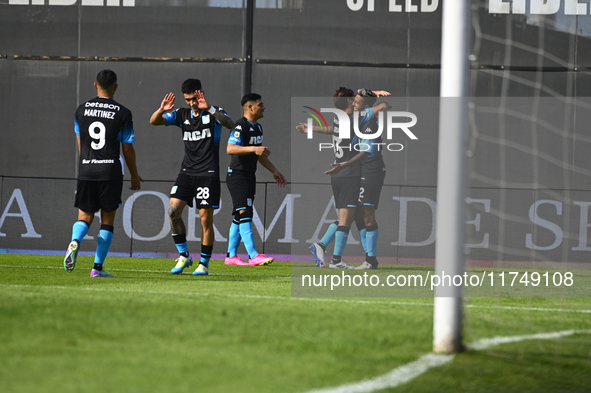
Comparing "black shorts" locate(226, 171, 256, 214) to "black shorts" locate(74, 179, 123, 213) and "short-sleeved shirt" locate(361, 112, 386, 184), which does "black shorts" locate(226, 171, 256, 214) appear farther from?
"black shorts" locate(74, 179, 123, 213)

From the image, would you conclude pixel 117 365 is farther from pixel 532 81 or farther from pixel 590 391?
pixel 532 81

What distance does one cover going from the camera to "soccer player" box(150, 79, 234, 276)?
7.33m

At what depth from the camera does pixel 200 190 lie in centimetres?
736

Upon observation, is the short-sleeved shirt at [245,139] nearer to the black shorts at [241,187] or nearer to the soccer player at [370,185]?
the black shorts at [241,187]

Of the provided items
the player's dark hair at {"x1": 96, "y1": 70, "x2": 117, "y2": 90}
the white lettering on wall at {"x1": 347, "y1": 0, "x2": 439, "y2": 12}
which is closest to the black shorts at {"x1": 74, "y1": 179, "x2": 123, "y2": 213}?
the player's dark hair at {"x1": 96, "y1": 70, "x2": 117, "y2": 90}

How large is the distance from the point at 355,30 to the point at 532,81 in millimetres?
4271

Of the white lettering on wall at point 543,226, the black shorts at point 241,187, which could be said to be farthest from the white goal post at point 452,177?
the white lettering on wall at point 543,226

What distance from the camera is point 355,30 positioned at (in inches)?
609

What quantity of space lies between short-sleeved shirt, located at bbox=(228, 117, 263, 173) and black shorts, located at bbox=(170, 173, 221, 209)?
917 millimetres

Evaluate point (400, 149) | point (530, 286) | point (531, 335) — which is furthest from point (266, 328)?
point (400, 149)

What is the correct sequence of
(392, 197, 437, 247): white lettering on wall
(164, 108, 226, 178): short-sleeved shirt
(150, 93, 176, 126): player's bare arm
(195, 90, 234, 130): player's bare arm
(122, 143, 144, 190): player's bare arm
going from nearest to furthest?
(122, 143, 144, 190): player's bare arm
(150, 93, 176, 126): player's bare arm
(195, 90, 234, 130): player's bare arm
(164, 108, 226, 178): short-sleeved shirt
(392, 197, 437, 247): white lettering on wall

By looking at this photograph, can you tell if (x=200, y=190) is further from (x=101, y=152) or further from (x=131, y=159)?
(x=101, y=152)

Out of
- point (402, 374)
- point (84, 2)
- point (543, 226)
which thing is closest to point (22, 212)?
point (84, 2)

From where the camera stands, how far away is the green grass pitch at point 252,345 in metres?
2.46
